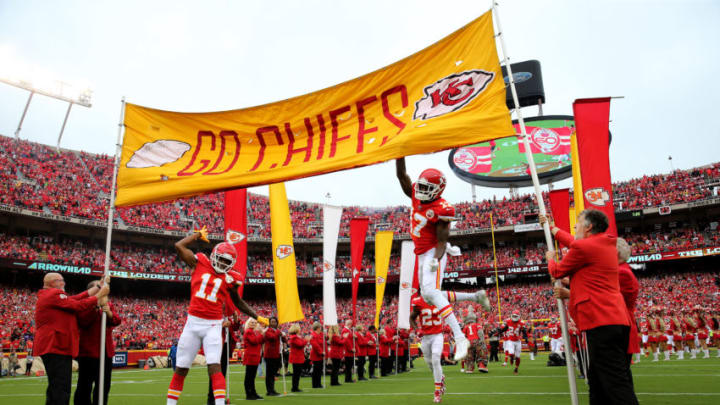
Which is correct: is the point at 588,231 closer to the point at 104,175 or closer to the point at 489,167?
the point at 489,167

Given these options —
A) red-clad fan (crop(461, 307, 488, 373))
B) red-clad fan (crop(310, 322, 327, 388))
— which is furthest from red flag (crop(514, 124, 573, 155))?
red-clad fan (crop(310, 322, 327, 388))

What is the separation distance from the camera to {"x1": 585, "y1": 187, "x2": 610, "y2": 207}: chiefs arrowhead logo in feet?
30.4

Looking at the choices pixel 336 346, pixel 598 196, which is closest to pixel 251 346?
pixel 336 346

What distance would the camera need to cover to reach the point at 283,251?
1371cm

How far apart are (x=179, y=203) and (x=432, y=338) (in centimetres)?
4592

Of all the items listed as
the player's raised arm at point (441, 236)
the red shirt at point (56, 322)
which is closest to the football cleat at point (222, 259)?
the red shirt at point (56, 322)

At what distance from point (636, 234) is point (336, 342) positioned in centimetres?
3873

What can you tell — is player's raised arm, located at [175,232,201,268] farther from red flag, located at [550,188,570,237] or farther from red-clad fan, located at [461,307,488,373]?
red-clad fan, located at [461,307,488,373]

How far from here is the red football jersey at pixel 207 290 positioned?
6.58 metres

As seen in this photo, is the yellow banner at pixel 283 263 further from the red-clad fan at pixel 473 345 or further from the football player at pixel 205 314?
the red-clad fan at pixel 473 345

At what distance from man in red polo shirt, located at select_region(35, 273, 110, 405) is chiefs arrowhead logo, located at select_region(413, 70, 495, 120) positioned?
197 inches

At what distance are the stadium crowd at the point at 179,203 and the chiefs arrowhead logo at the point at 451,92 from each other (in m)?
28.7

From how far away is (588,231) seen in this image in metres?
5.06

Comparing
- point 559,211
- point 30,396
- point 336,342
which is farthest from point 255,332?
point 559,211
